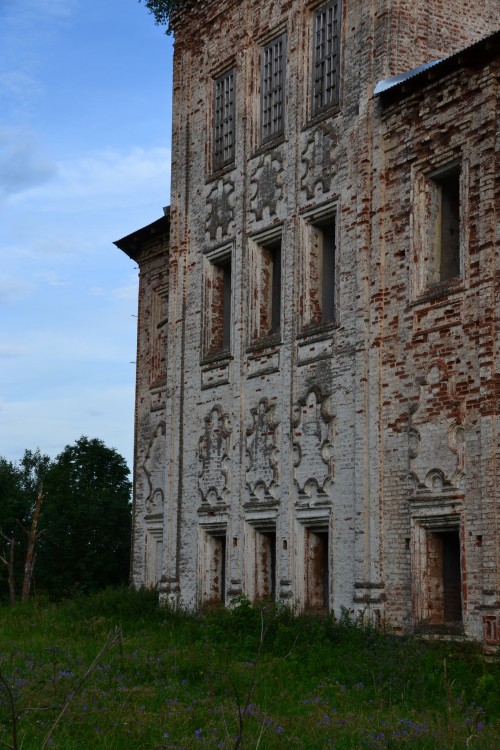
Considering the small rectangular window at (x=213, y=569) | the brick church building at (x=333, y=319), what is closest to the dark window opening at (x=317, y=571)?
the brick church building at (x=333, y=319)

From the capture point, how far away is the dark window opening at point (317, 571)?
16.6 meters

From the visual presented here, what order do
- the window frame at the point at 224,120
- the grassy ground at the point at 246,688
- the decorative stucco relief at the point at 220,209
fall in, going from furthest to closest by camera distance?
1. the window frame at the point at 224,120
2. the decorative stucco relief at the point at 220,209
3. the grassy ground at the point at 246,688

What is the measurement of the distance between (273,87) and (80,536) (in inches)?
576

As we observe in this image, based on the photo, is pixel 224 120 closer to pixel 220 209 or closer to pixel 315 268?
pixel 220 209

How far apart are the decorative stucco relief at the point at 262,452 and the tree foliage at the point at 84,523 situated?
10.1m

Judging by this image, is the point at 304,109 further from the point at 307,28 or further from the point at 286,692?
the point at 286,692

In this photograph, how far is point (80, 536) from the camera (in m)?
29.0

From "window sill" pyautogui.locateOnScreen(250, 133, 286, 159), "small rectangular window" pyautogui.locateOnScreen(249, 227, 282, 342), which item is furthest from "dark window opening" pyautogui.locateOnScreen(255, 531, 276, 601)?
"window sill" pyautogui.locateOnScreen(250, 133, 286, 159)

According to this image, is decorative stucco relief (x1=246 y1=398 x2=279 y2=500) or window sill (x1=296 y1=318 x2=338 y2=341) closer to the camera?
window sill (x1=296 y1=318 x2=338 y2=341)

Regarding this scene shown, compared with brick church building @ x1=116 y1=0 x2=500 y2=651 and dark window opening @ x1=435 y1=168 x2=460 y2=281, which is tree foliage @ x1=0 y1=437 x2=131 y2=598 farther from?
dark window opening @ x1=435 y1=168 x2=460 y2=281

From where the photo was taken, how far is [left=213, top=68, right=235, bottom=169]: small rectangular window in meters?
20.2

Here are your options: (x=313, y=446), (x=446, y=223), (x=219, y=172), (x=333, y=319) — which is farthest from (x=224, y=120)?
(x=313, y=446)

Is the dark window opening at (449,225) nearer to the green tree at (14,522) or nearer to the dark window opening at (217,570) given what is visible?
the dark window opening at (217,570)

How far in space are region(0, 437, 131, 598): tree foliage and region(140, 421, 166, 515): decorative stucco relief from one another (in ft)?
18.2
